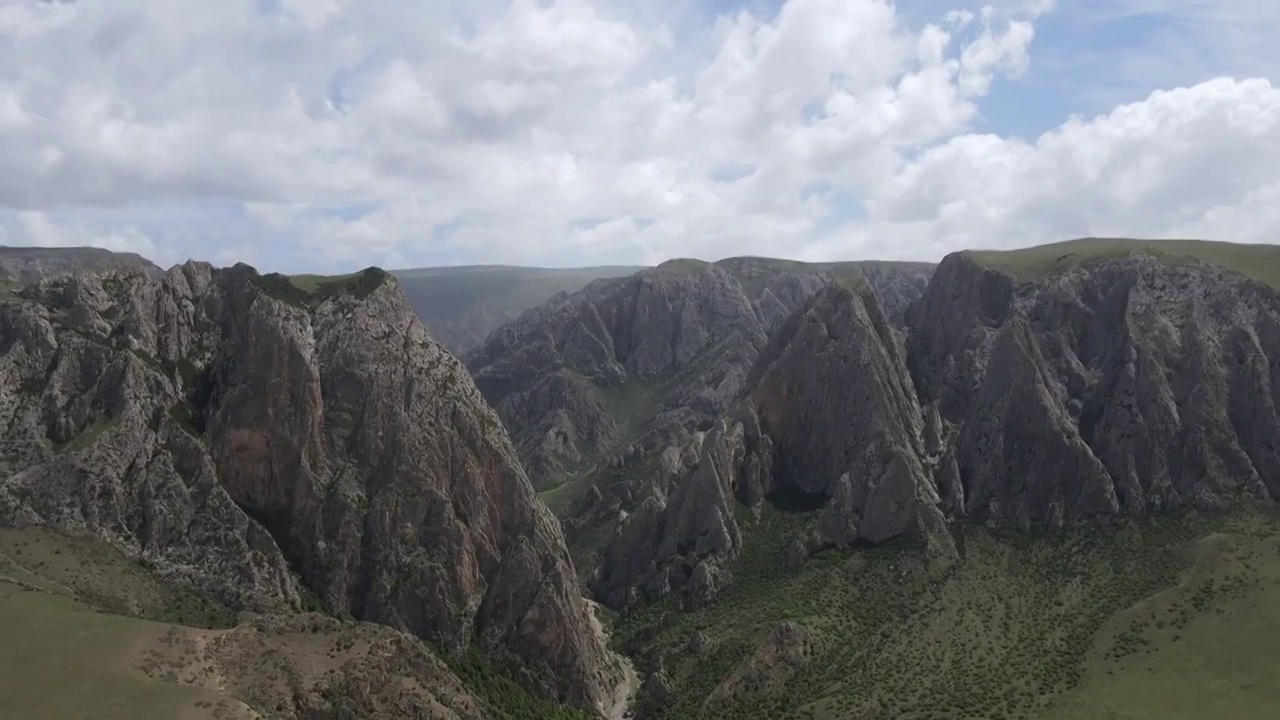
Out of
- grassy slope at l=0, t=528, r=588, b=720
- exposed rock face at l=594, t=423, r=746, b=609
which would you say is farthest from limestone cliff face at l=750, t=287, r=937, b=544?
grassy slope at l=0, t=528, r=588, b=720

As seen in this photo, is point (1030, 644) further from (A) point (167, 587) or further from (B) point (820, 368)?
(A) point (167, 587)

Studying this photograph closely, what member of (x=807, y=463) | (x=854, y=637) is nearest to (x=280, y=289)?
(x=854, y=637)

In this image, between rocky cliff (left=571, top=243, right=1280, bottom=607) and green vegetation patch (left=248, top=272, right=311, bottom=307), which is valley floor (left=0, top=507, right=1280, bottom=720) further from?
green vegetation patch (left=248, top=272, right=311, bottom=307)

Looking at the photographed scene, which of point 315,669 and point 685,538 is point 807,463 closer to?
point 685,538

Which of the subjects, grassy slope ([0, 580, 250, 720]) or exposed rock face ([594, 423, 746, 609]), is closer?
grassy slope ([0, 580, 250, 720])

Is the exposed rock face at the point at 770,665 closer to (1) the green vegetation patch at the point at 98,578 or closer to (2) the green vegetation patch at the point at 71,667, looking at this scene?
(1) the green vegetation patch at the point at 98,578

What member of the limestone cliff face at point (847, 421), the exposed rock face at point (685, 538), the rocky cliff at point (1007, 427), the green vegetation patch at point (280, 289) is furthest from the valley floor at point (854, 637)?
the green vegetation patch at point (280, 289)
